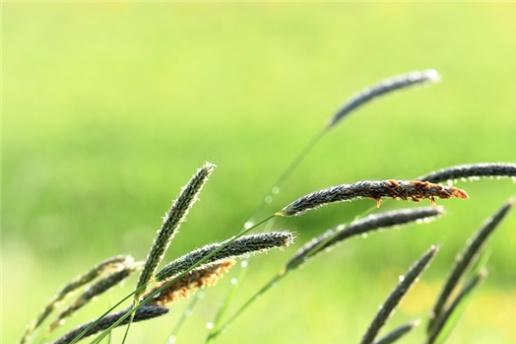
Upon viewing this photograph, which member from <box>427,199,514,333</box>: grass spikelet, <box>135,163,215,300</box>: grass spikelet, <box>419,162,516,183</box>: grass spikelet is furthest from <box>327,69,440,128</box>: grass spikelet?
<box>135,163,215,300</box>: grass spikelet

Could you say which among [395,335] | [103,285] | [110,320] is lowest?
Answer: [395,335]

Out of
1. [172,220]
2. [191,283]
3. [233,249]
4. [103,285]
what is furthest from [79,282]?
[233,249]

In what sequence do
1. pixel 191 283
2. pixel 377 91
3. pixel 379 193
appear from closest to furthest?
pixel 379 193, pixel 191 283, pixel 377 91

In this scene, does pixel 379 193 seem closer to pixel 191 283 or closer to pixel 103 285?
pixel 191 283

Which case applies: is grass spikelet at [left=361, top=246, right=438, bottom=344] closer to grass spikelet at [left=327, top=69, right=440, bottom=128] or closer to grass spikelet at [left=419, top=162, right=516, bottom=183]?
grass spikelet at [left=419, top=162, right=516, bottom=183]

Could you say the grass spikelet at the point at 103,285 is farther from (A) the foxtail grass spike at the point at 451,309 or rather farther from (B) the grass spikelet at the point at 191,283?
(A) the foxtail grass spike at the point at 451,309

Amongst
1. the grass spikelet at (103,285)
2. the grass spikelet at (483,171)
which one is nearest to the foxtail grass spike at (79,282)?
the grass spikelet at (103,285)

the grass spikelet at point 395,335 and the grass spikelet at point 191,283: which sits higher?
the grass spikelet at point 191,283

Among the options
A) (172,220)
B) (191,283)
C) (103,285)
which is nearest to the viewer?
(172,220)
